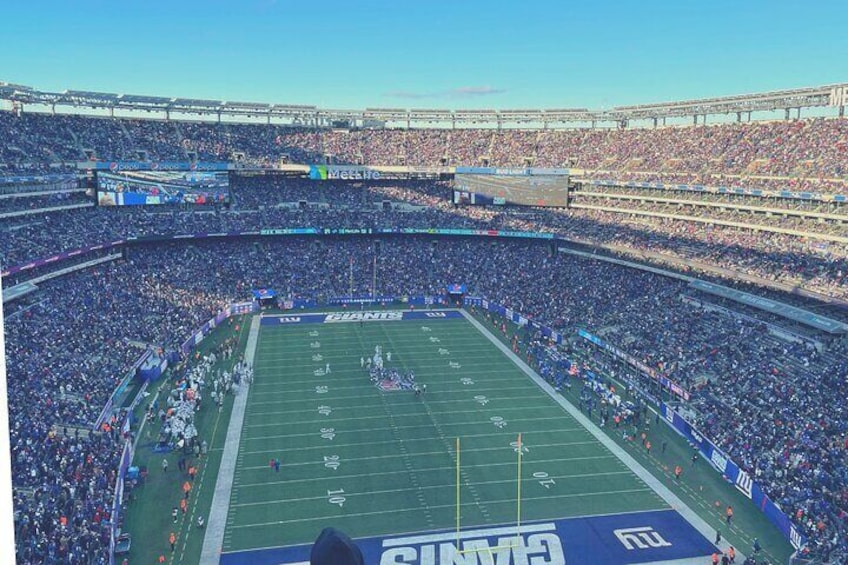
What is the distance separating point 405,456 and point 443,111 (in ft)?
178

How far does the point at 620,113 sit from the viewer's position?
2719 inches

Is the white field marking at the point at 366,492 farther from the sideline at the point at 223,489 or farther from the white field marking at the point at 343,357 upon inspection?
the white field marking at the point at 343,357

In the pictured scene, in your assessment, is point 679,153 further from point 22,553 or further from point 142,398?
point 22,553

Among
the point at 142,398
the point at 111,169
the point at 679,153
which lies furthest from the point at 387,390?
the point at 679,153

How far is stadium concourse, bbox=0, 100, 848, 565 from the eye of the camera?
23.4 metres

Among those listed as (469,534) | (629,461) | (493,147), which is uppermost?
(493,147)

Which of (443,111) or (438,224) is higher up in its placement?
(443,111)

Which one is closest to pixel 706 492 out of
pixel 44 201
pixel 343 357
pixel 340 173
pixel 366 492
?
pixel 366 492

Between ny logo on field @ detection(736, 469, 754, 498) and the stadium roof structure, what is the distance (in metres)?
37.4

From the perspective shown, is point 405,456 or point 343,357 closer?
point 405,456

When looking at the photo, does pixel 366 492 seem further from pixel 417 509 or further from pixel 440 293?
pixel 440 293

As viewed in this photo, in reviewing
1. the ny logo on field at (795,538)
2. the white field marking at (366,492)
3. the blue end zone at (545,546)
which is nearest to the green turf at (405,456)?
the white field marking at (366,492)

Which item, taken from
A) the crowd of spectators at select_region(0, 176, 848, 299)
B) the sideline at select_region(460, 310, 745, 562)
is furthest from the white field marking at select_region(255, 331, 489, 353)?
the crowd of spectators at select_region(0, 176, 848, 299)

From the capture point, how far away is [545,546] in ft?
67.3
